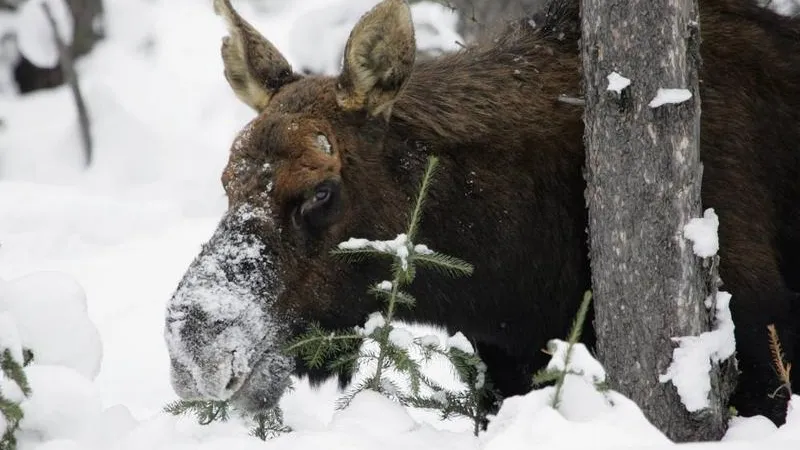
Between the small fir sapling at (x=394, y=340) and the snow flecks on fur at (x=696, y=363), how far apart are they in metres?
0.76

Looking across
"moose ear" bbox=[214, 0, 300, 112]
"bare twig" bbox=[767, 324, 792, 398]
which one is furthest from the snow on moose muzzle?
"bare twig" bbox=[767, 324, 792, 398]

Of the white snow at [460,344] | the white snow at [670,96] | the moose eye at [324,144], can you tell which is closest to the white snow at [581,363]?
the white snow at [670,96]

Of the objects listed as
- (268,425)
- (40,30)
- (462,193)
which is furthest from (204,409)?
(40,30)

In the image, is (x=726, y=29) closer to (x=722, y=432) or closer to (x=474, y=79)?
(x=474, y=79)

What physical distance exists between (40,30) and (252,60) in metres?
10.4

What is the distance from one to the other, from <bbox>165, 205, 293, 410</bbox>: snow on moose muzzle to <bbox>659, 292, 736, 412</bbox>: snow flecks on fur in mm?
1455

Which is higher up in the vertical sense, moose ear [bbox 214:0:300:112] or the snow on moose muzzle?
moose ear [bbox 214:0:300:112]

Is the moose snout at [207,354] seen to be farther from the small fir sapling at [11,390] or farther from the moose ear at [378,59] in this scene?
the moose ear at [378,59]

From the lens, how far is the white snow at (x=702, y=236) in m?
3.65

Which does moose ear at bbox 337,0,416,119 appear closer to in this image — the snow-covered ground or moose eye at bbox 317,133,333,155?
moose eye at bbox 317,133,333,155

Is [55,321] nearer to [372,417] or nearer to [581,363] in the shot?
[372,417]

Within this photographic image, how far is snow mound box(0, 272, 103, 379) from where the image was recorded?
405cm

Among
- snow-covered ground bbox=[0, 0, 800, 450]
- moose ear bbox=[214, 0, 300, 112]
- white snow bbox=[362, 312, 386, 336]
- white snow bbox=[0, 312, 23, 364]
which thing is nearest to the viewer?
snow-covered ground bbox=[0, 0, 800, 450]

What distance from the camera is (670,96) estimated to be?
3582 millimetres
